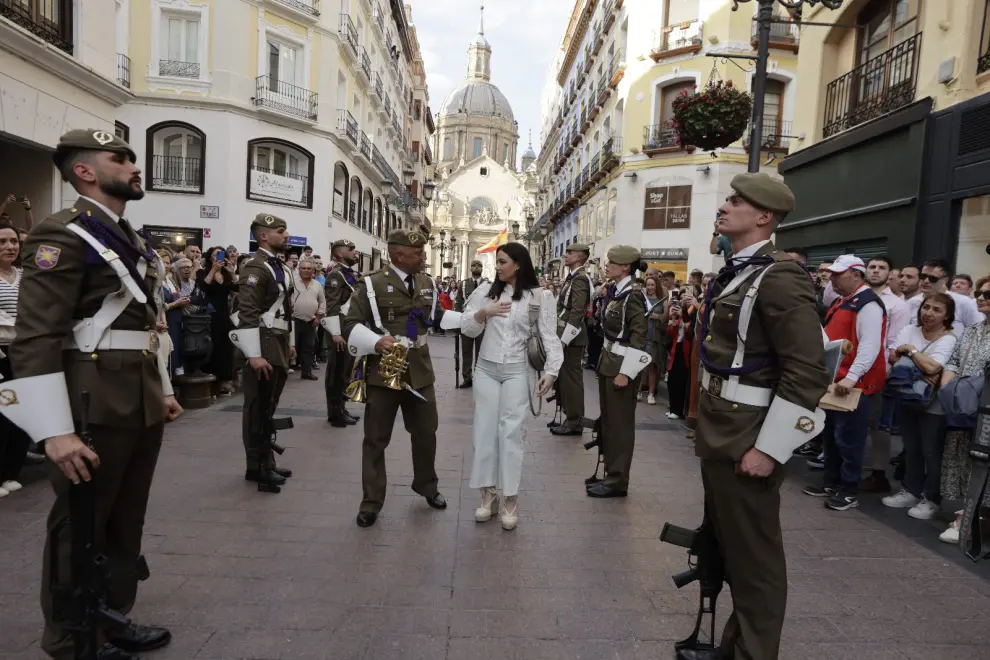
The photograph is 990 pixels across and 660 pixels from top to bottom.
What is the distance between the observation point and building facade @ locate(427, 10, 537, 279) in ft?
304

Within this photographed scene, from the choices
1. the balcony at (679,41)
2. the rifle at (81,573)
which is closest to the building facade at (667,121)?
the balcony at (679,41)

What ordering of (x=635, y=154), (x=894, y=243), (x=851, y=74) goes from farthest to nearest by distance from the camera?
(x=635, y=154)
(x=851, y=74)
(x=894, y=243)

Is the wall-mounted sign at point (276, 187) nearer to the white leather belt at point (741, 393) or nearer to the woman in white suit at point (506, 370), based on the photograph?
the woman in white suit at point (506, 370)

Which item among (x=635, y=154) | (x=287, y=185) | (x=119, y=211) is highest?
(x=635, y=154)

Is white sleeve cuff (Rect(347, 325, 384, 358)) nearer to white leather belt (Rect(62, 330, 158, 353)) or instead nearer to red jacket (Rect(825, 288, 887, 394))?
white leather belt (Rect(62, 330, 158, 353))

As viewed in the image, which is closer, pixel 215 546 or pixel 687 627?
pixel 687 627

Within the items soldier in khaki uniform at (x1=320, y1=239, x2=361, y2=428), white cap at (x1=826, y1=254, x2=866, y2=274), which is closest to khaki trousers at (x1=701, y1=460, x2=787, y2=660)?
white cap at (x1=826, y1=254, x2=866, y2=274)

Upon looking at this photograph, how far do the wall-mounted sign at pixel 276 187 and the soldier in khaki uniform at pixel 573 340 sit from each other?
16.7m

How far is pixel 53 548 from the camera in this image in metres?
2.79

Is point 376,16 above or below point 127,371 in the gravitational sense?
above

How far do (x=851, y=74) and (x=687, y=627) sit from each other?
11.8m

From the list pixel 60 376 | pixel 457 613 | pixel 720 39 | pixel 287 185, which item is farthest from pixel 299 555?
pixel 720 39

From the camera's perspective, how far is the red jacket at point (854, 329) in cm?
554

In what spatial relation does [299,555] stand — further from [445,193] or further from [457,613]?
[445,193]
